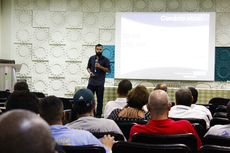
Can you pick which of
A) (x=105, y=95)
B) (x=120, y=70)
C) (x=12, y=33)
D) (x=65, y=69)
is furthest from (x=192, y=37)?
(x=12, y=33)

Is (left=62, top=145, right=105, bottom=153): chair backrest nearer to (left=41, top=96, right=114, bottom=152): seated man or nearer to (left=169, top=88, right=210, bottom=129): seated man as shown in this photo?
(left=41, top=96, right=114, bottom=152): seated man

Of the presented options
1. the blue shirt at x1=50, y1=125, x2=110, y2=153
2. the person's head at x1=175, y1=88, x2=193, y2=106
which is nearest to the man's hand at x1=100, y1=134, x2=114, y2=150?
the blue shirt at x1=50, y1=125, x2=110, y2=153

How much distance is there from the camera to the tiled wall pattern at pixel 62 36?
282 inches

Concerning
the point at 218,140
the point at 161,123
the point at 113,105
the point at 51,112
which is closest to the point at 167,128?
the point at 161,123

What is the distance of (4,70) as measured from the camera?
5.38 metres

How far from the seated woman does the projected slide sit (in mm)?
4619

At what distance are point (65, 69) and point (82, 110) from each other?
5770mm

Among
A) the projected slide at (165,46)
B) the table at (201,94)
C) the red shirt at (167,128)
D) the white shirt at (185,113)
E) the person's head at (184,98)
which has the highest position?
the projected slide at (165,46)

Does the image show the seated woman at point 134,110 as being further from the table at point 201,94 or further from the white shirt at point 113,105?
the table at point 201,94

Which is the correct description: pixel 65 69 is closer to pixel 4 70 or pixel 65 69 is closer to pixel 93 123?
pixel 4 70

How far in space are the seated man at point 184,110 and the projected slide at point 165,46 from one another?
4431 mm

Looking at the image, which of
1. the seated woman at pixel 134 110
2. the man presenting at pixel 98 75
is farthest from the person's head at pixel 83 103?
the man presenting at pixel 98 75

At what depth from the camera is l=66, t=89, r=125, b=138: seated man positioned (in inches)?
63.3

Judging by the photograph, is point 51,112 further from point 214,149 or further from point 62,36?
point 62,36
